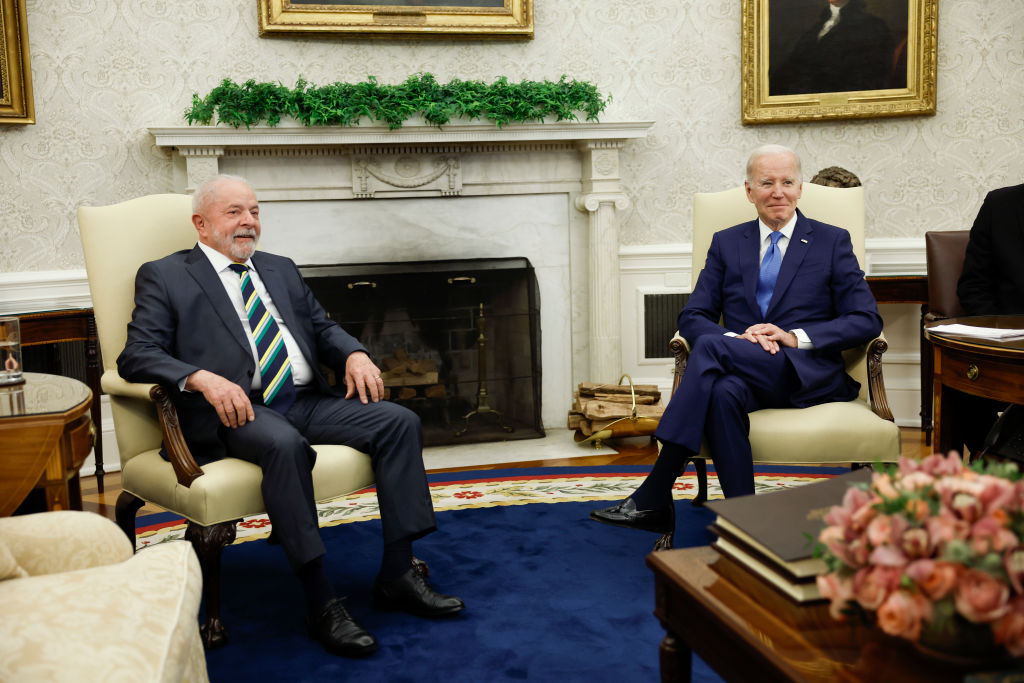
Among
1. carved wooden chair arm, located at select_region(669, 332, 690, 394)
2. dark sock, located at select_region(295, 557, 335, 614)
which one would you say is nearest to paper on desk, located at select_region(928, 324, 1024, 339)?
carved wooden chair arm, located at select_region(669, 332, 690, 394)

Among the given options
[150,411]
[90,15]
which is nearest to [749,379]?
[150,411]

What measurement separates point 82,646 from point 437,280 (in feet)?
12.0

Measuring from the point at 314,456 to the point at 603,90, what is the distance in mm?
3190

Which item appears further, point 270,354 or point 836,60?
point 836,60

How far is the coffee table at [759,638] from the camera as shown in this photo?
1185 millimetres

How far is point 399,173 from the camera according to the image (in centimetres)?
469

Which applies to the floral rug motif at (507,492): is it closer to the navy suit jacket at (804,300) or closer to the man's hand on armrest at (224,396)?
the navy suit jacket at (804,300)

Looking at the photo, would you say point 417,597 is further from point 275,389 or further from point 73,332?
point 73,332

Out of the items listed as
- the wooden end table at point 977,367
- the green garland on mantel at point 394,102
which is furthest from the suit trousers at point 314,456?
the green garland on mantel at point 394,102

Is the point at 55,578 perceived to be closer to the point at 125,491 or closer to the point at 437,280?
the point at 125,491

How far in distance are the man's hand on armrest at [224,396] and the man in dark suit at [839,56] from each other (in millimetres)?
3659

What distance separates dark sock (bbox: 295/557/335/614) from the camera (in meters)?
2.35

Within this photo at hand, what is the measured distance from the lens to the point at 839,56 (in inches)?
191

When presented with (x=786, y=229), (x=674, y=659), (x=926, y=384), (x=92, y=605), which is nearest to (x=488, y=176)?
(x=786, y=229)
